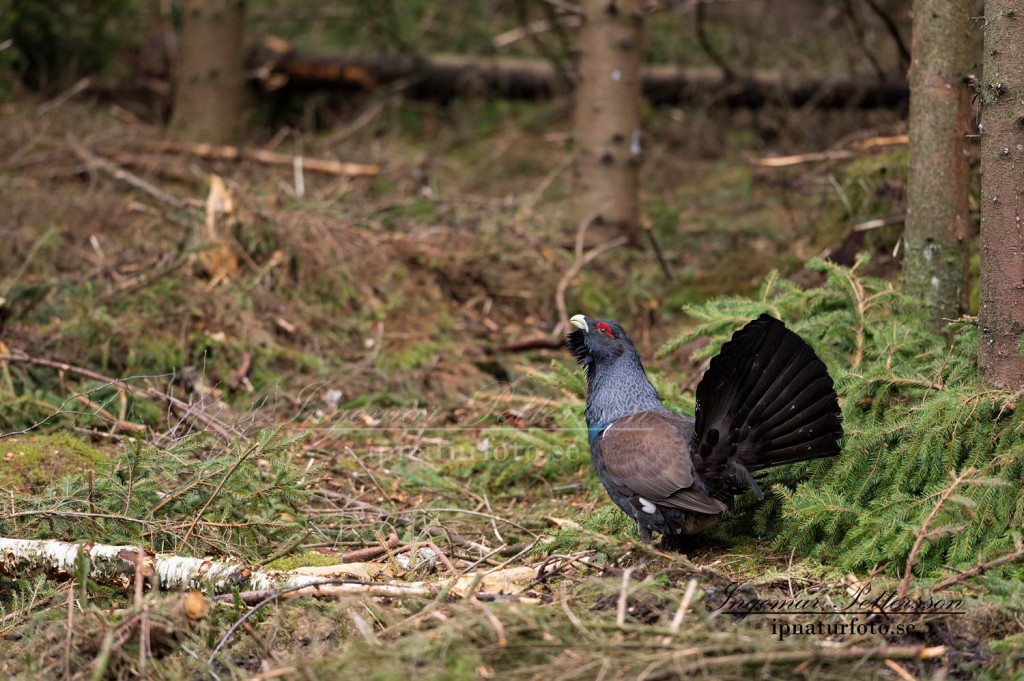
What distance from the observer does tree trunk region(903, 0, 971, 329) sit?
5.32 metres

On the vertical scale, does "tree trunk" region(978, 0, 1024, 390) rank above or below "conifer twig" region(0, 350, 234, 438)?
above

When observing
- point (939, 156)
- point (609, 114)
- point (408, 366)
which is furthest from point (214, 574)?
point (609, 114)

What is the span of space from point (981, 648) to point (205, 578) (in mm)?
2916

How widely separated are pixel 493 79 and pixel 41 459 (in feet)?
27.3

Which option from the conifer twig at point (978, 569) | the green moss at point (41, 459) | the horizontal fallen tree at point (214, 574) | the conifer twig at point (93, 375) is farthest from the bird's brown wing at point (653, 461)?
the green moss at point (41, 459)

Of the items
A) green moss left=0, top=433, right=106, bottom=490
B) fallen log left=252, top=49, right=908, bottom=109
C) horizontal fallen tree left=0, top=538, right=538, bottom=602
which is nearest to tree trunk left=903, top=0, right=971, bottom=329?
horizontal fallen tree left=0, top=538, right=538, bottom=602

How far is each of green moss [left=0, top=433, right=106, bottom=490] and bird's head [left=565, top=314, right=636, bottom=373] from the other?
8.30 feet

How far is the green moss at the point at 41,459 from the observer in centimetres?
508

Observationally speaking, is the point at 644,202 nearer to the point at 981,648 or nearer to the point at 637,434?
the point at 637,434

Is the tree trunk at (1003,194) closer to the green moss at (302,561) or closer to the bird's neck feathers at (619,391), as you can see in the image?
the bird's neck feathers at (619,391)

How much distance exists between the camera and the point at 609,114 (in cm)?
895

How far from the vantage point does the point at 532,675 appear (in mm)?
3148

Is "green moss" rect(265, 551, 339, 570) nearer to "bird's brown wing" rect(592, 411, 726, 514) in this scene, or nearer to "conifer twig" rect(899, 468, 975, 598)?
"bird's brown wing" rect(592, 411, 726, 514)

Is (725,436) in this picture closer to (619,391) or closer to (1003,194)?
(619,391)
